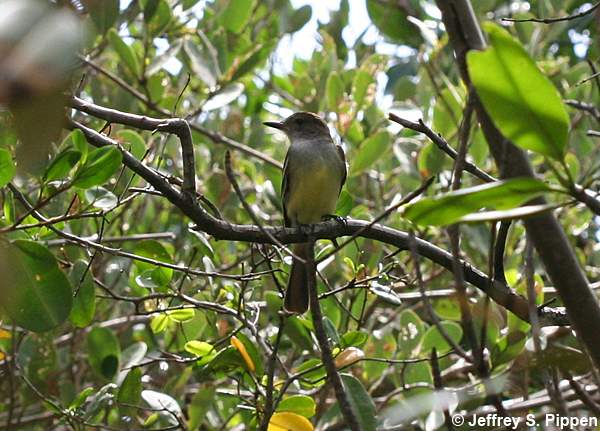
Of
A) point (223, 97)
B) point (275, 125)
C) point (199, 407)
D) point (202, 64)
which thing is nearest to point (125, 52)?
point (202, 64)

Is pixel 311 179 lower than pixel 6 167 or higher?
lower

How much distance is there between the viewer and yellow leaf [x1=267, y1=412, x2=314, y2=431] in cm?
310

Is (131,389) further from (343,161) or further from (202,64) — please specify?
(343,161)

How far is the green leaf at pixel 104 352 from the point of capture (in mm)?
4059

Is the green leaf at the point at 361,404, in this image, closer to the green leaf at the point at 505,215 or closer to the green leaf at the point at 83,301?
the green leaf at the point at 83,301

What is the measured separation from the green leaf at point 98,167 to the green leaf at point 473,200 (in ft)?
4.08

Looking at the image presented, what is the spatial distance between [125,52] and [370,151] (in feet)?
5.34

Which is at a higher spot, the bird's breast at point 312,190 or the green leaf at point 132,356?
the bird's breast at point 312,190

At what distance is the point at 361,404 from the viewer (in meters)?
3.19

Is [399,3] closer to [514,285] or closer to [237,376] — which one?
[237,376]

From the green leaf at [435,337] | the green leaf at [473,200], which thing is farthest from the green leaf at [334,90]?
the green leaf at [473,200]

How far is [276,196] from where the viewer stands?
537 cm

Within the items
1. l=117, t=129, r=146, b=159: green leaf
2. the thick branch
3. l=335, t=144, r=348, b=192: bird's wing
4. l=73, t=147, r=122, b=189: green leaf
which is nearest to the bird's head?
l=335, t=144, r=348, b=192: bird's wing

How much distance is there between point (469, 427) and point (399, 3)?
1290mm
